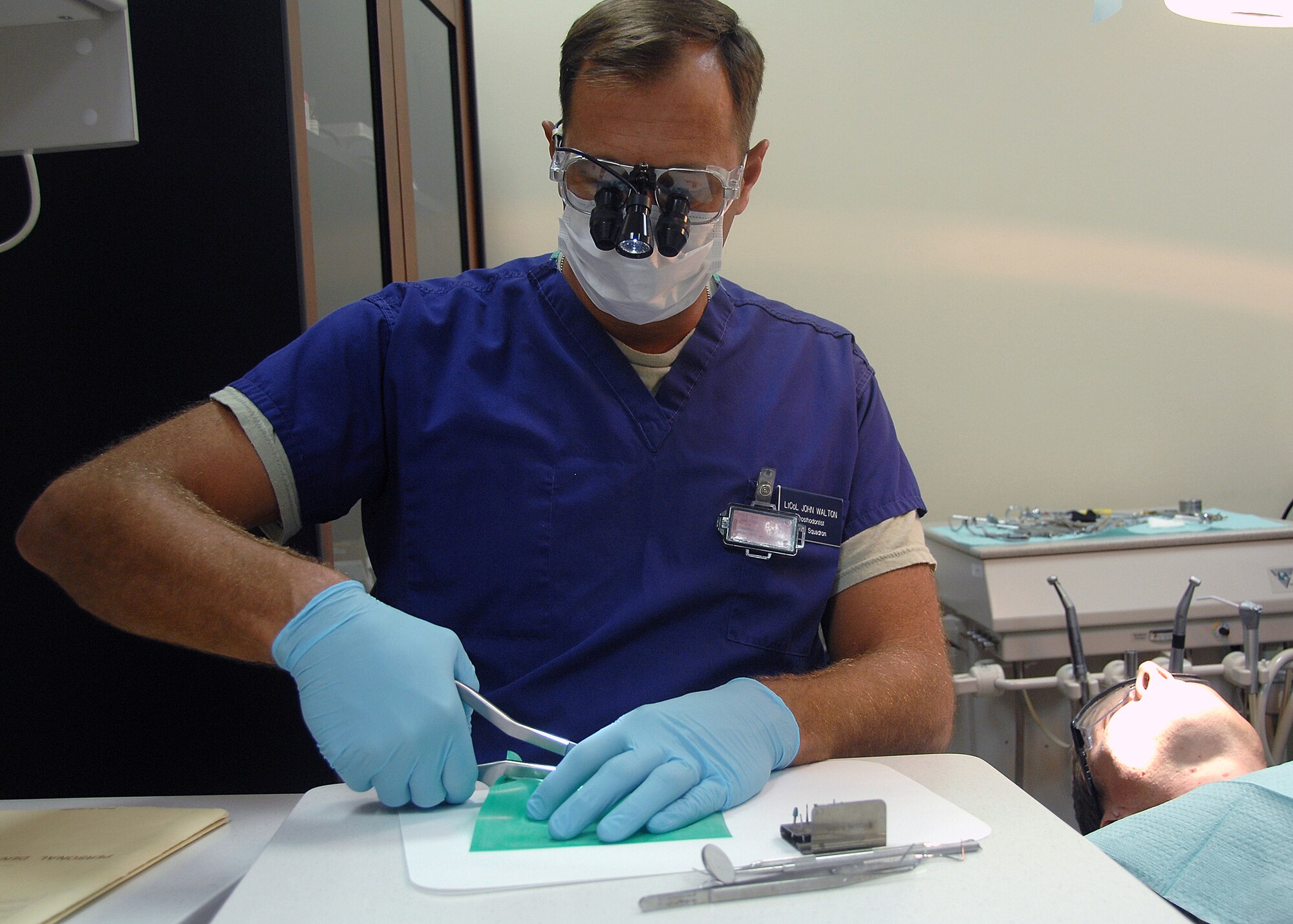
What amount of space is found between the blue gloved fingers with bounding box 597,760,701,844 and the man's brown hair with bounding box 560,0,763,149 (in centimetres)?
80

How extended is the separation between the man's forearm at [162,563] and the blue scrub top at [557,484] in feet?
0.60

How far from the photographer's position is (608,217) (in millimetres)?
1077

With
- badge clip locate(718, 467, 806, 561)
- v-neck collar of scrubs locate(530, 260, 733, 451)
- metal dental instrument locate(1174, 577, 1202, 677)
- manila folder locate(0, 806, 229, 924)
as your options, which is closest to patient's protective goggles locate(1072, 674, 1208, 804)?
metal dental instrument locate(1174, 577, 1202, 677)

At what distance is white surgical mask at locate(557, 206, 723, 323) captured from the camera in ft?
3.73

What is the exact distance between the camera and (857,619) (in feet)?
3.97

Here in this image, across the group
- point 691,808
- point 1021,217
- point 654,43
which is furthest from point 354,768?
point 1021,217

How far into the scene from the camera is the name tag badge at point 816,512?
3.84 ft

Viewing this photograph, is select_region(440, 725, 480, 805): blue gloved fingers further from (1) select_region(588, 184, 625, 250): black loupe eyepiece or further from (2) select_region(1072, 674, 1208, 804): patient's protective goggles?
(2) select_region(1072, 674, 1208, 804): patient's protective goggles

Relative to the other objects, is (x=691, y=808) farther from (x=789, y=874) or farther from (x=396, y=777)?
(x=396, y=777)

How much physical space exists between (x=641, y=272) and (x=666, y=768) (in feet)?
2.02

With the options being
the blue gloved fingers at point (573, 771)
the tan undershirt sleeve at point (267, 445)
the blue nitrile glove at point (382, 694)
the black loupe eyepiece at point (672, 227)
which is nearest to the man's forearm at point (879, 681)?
the blue gloved fingers at point (573, 771)

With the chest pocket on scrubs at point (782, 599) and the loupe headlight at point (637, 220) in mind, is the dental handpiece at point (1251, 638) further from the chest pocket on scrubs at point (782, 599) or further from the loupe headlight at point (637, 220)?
the loupe headlight at point (637, 220)

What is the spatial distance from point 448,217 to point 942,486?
1375mm

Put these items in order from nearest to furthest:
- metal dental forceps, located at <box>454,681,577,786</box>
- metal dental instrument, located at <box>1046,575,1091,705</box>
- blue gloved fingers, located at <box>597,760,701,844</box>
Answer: blue gloved fingers, located at <box>597,760,701,844</box> < metal dental forceps, located at <box>454,681,577,786</box> < metal dental instrument, located at <box>1046,575,1091,705</box>
